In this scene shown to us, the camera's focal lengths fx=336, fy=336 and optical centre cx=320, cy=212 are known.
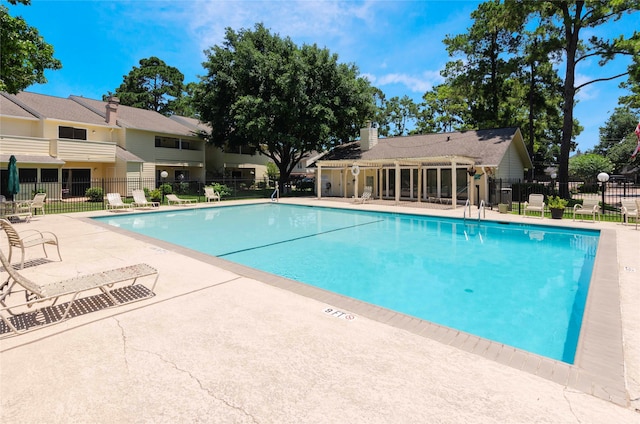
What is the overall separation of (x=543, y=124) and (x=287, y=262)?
109 feet

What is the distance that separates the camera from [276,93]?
1048 inches

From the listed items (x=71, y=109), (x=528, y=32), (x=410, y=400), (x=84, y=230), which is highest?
(x=528, y=32)

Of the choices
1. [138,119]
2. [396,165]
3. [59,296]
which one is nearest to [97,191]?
[138,119]

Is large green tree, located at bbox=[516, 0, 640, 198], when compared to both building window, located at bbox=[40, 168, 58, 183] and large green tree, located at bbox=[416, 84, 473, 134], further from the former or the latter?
building window, located at bbox=[40, 168, 58, 183]

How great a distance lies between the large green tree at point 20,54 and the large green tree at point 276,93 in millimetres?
12747

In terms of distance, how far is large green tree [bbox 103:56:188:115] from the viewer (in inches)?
1906

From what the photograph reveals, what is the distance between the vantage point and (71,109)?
2673 centimetres

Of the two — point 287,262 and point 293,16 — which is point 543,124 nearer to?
point 293,16

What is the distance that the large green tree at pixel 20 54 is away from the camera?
1093 centimetres

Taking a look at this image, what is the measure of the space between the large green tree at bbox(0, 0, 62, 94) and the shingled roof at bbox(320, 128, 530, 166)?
17421mm

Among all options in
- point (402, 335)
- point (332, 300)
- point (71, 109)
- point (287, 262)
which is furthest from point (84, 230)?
point (71, 109)

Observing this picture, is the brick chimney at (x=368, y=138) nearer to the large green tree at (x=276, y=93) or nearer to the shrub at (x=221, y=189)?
the large green tree at (x=276, y=93)

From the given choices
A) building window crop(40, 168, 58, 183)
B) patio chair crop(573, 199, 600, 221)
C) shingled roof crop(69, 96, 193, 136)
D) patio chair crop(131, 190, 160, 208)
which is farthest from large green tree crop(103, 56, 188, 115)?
patio chair crop(573, 199, 600, 221)

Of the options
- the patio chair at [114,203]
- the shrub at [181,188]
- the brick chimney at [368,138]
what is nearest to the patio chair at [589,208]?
the brick chimney at [368,138]
